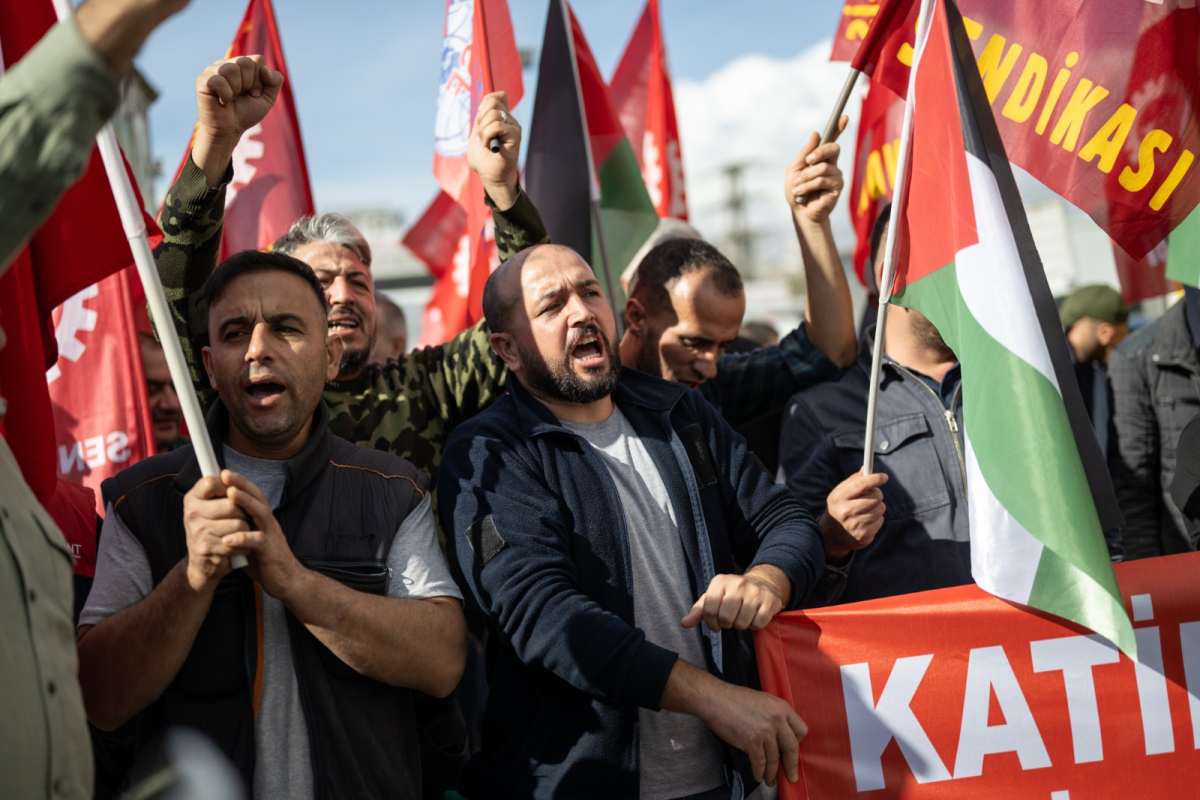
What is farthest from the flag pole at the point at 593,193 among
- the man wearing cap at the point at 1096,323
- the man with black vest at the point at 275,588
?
the man wearing cap at the point at 1096,323

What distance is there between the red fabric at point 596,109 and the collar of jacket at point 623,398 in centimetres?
198

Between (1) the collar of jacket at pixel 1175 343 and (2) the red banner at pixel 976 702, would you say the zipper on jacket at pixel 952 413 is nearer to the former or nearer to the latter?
(2) the red banner at pixel 976 702

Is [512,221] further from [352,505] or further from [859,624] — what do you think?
[859,624]

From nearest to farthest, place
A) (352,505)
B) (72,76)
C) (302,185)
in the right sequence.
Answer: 1. (72,76)
2. (352,505)
3. (302,185)

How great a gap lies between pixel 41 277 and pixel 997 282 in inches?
87.2

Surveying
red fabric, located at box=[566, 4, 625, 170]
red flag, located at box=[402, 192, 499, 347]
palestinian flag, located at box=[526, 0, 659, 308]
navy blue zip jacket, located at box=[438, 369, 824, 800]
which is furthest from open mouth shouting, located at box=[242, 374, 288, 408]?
red flag, located at box=[402, 192, 499, 347]

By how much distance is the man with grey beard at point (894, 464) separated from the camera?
3.11 metres

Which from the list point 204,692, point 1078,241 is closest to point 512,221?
point 204,692

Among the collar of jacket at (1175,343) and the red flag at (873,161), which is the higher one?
the red flag at (873,161)

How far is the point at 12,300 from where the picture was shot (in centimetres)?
234

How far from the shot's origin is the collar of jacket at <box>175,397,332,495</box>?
2.31 m

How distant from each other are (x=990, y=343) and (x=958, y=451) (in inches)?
27.3

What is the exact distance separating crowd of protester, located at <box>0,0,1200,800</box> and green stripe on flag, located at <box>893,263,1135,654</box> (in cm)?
39

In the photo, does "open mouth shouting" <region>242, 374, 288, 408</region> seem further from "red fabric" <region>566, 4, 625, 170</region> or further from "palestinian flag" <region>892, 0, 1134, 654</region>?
"red fabric" <region>566, 4, 625, 170</region>
